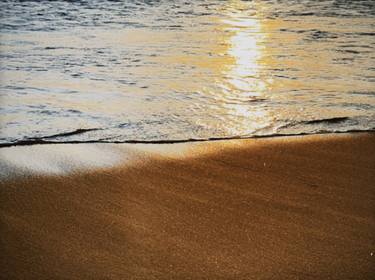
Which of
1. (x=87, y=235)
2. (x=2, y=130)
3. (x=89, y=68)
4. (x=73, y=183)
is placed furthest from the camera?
(x=89, y=68)

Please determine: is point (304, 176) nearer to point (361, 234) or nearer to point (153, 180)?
point (361, 234)

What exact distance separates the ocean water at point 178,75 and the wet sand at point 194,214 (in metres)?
0.40

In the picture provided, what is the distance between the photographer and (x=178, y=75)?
13.9 feet

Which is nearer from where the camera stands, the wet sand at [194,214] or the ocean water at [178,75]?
the wet sand at [194,214]

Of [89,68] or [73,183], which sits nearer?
[73,183]

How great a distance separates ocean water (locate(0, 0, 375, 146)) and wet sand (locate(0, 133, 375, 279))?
40 cm

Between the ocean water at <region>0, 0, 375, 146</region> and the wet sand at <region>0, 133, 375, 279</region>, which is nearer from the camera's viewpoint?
the wet sand at <region>0, 133, 375, 279</region>

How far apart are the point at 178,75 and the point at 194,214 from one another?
247 centimetres

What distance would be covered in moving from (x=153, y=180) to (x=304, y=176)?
67 centimetres

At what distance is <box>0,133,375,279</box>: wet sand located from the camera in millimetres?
1611

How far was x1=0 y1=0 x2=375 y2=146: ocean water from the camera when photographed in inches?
118

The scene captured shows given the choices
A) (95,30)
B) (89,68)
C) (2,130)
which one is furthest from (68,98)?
(95,30)

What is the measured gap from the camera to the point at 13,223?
5.98 feet

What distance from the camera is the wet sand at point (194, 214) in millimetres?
1611
